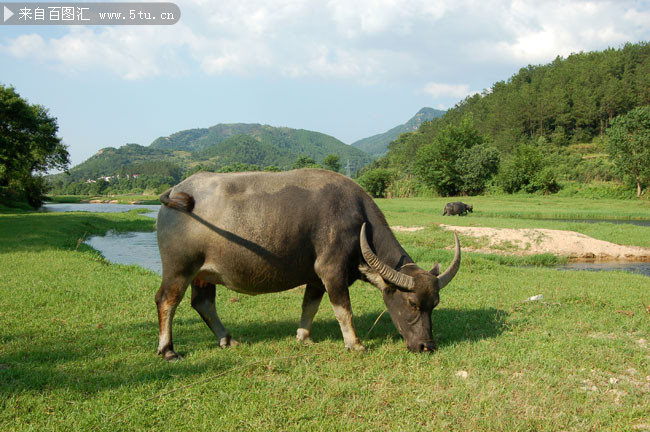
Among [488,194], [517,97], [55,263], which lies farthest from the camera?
[517,97]

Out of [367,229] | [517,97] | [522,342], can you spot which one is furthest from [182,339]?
[517,97]

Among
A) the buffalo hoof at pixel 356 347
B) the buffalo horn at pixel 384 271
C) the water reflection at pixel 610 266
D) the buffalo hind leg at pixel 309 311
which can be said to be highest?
the buffalo horn at pixel 384 271

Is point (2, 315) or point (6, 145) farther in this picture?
point (6, 145)

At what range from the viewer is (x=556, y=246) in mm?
16781

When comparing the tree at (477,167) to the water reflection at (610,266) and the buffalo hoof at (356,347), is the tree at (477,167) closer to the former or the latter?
the water reflection at (610,266)

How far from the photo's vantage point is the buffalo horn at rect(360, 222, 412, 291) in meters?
5.28

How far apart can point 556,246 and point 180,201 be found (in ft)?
51.9

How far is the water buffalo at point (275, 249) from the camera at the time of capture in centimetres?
525

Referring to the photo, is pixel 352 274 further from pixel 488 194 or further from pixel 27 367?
pixel 488 194

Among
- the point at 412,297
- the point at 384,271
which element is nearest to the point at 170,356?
the point at 384,271

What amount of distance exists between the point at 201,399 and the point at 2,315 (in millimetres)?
4738

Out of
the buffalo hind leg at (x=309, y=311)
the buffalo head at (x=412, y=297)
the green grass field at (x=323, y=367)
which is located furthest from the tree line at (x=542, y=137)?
the buffalo hind leg at (x=309, y=311)

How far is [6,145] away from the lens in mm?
28938

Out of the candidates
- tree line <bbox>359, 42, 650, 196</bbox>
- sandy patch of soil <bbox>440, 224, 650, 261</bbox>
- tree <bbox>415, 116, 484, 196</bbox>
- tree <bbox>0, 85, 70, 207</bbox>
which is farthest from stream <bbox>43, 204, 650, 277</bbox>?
tree <bbox>415, 116, 484, 196</bbox>
